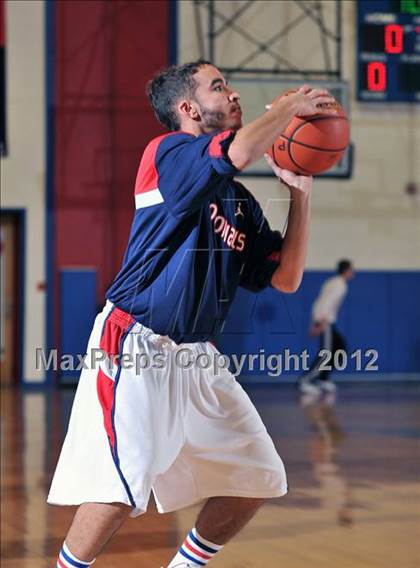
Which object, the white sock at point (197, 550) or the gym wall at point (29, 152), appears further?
the gym wall at point (29, 152)

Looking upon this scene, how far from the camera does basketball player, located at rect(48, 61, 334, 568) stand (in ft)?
10.6

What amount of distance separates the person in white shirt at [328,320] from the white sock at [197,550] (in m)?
9.12

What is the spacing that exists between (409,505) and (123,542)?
1602 mm

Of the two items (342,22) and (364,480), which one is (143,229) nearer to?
(364,480)

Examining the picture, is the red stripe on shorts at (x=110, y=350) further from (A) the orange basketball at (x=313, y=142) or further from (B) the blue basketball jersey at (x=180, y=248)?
(A) the orange basketball at (x=313, y=142)

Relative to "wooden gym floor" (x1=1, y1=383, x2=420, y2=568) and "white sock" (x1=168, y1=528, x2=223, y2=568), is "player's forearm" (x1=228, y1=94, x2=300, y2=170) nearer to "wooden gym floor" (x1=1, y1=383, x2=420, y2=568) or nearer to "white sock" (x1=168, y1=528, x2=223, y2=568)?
"white sock" (x1=168, y1=528, x2=223, y2=568)

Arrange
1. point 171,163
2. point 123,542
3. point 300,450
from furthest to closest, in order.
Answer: point 300,450 → point 123,542 → point 171,163

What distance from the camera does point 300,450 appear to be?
312 inches

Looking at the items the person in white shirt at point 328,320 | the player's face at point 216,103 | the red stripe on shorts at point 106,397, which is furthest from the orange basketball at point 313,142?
the person in white shirt at point 328,320

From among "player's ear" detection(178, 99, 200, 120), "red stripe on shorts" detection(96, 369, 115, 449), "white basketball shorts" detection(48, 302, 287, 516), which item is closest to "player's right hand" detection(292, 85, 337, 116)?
"player's ear" detection(178, 99, 200, 120)

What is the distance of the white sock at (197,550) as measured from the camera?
3.54 meters

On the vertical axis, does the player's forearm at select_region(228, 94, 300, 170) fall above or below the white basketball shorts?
above

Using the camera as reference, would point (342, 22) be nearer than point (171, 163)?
No

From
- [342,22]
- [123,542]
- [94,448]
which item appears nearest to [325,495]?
[123,542]
